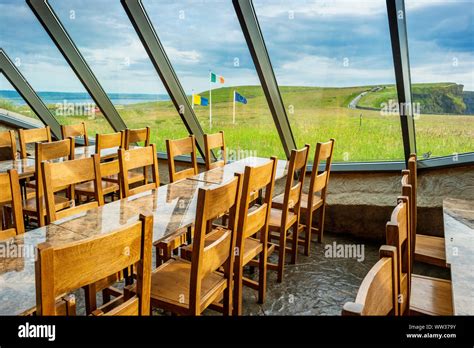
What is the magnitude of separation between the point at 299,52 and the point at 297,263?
193 centimetres

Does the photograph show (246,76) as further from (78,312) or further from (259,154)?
(78,312)

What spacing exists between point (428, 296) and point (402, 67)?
1.91 metres

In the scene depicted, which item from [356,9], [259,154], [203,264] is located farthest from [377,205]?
[203,264]

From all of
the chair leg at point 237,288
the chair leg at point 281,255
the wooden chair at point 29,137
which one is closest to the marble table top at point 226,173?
the chair leg at point 281,255

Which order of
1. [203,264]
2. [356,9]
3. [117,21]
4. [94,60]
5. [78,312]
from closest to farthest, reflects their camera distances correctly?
[203,264] → [78,312] → [356,9] → [117,21] → [94,60]

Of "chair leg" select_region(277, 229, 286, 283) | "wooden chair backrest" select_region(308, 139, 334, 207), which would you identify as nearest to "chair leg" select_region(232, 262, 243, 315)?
"chair leg" select_region(277, 229, 286, 283)

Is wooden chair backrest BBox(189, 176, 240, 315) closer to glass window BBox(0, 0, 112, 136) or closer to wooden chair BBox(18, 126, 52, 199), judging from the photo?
wooden chair BBox(18, 126, 52, 199)

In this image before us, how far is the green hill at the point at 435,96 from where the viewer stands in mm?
3279

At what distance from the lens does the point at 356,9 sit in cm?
327

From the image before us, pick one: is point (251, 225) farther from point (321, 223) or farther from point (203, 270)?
point (321, 223)

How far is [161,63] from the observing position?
419cm

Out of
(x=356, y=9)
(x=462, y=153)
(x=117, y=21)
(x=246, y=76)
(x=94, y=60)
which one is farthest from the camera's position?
(x=94, y=60)

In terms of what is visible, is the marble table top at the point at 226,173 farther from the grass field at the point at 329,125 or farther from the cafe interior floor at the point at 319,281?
the cafe interior floor at the point at 319,281

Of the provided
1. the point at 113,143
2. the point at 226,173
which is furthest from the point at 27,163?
the point at 226,173
